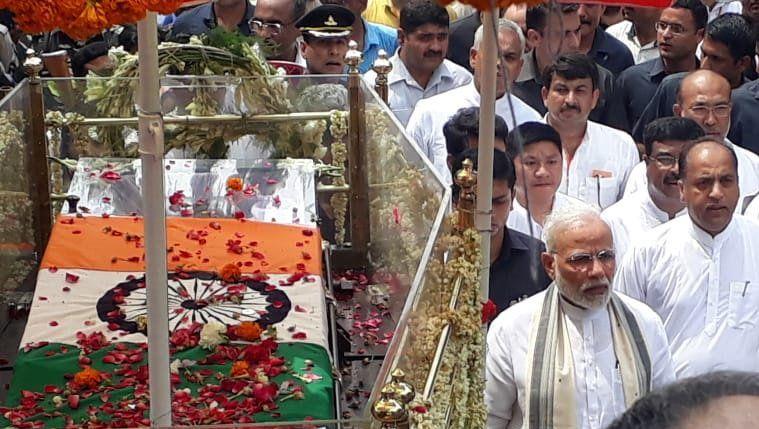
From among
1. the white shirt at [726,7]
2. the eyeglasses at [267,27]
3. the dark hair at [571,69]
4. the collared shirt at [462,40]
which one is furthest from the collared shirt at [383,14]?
the dark hair at [571,69]

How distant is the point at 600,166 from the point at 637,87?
1.30 meters

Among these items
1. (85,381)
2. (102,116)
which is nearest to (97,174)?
(102,116)

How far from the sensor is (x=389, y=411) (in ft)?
8.75

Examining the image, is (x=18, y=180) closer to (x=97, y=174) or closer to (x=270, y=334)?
(x=97, y=174)

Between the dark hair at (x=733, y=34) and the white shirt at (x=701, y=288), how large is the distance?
2020mm

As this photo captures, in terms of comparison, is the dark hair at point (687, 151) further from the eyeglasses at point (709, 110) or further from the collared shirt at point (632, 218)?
the eyeglasses at point (709, 110)

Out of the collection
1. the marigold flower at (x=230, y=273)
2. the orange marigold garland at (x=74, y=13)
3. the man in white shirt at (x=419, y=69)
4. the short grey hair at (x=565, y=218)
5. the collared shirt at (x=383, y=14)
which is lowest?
the marigold flower at (x=230, y=273)

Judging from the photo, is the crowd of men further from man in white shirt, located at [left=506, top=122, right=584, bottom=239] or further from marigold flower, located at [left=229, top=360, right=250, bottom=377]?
marigold flower, located at [left=229, top=360, right=250, bottom=377]

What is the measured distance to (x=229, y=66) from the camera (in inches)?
221

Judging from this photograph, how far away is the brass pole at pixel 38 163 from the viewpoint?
5254 millimetres

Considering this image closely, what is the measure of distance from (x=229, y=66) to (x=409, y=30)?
4.66ft

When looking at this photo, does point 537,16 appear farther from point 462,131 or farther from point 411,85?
point 462,131

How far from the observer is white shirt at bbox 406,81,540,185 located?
19.5ft

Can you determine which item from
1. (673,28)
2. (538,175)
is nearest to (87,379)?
(538,175)
